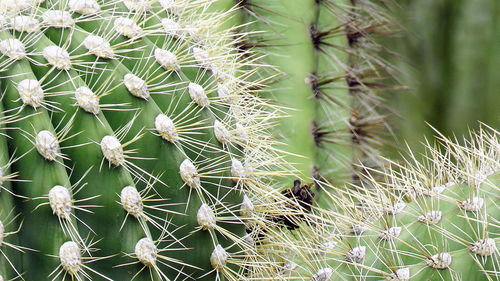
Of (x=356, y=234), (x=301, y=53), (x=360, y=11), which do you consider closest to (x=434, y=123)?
(x=360, y=11)

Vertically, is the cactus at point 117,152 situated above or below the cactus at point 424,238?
above

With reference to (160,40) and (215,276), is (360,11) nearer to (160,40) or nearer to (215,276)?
(160,40)

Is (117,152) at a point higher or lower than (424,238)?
higher

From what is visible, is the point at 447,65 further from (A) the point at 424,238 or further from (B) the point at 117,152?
(B) the point at 117,152

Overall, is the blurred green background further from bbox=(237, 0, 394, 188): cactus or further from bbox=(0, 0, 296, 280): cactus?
bbox=(0, 0, 296, 280): cactus

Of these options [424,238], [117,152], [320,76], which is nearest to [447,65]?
[320,76]

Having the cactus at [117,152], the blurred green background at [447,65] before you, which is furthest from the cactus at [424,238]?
the blurred green background at [447,65]

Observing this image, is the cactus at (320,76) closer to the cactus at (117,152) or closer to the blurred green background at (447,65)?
the blurred green background at (447,65)
